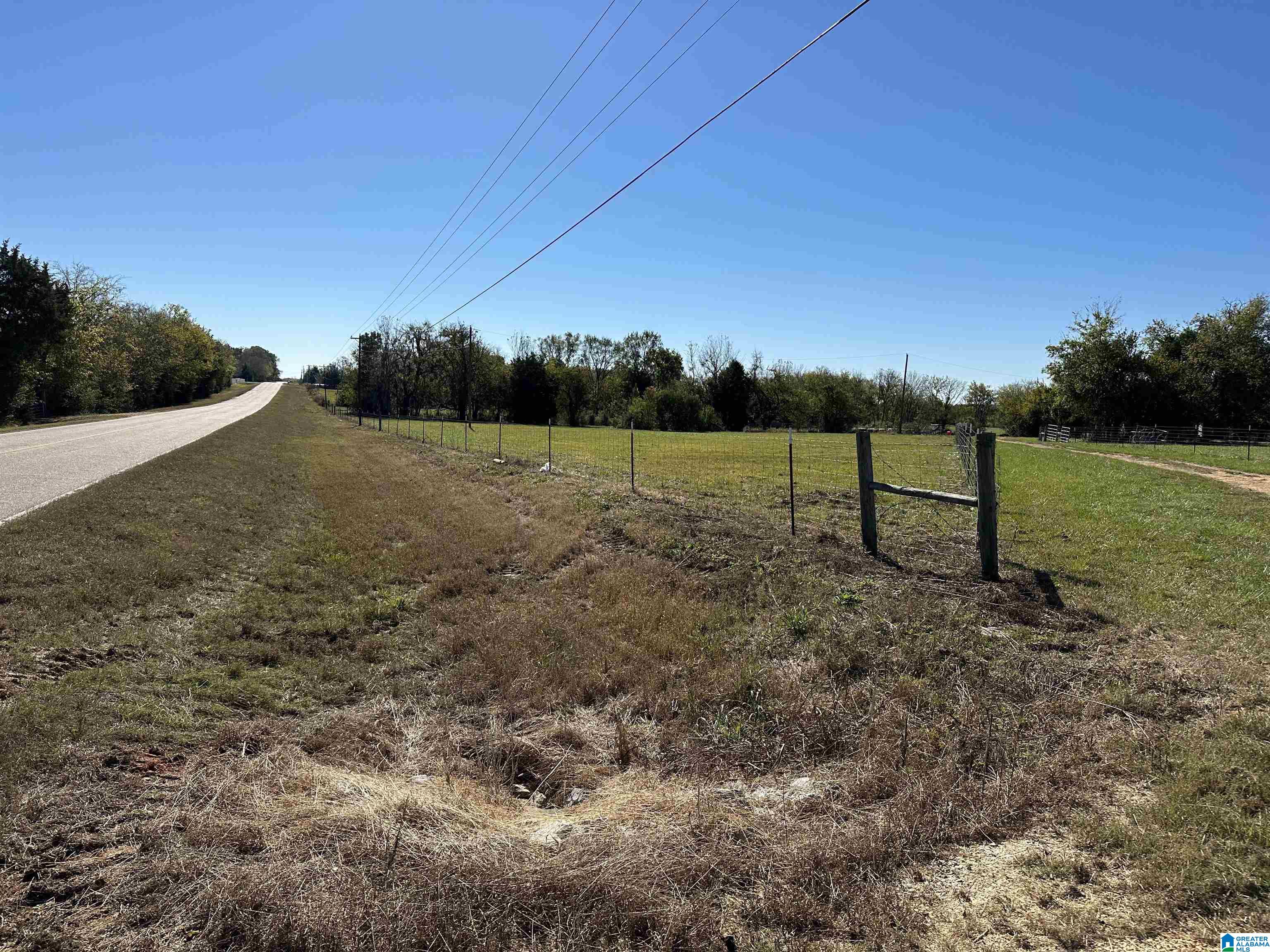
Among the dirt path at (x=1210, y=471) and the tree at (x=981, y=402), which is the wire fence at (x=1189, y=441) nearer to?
the dirt path at (x=1210, y=471)

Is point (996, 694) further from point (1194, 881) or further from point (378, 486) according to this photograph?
point (378, 486)

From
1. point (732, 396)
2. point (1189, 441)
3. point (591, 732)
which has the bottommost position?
point (591, 732)

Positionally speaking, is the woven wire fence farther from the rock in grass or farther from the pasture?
the rock in grass

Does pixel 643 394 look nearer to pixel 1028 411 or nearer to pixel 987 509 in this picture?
pixel 1028 411

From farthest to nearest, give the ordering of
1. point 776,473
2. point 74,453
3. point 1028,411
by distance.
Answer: point 1028,411, point 776,473, point 74,453

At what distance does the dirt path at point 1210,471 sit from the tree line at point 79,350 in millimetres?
59527

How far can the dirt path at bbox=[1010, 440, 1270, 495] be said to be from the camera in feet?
70.1

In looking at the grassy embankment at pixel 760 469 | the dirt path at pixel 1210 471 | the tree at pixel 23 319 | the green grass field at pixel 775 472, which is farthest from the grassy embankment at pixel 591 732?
the tree at pixel 23 319

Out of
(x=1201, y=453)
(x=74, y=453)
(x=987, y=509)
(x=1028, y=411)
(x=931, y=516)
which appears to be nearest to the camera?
(x=987, y=509)

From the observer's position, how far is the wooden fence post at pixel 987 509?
7.76 m

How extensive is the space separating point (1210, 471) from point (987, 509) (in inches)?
1041

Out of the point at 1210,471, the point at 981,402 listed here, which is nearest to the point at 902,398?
the point at 981,402

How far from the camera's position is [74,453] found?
18.8 meters

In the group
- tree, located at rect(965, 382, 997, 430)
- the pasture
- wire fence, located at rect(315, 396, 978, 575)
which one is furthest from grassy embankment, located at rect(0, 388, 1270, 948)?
tree, located at rect(965, 382, 997, 430)
